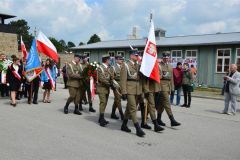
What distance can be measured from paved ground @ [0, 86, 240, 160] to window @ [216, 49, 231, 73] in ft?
52.9

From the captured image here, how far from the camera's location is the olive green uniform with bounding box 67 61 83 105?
963cm

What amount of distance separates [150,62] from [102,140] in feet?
7.44

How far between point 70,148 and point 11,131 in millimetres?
1988

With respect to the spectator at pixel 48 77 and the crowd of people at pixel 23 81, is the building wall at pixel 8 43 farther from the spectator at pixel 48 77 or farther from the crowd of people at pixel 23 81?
the spectator at pixel 48 77

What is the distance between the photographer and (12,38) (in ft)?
129

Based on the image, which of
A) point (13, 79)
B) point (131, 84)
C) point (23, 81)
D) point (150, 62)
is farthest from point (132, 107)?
point (23, 81)

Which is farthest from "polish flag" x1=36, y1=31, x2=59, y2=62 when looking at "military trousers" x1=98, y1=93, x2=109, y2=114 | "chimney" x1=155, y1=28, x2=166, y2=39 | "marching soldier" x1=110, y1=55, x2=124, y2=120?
"chimney" x1=155, y1=28, x2=166, y2=39

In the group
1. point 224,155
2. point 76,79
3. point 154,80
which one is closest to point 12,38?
point 76,79

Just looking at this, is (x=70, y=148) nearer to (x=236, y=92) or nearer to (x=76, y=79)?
(x=76, y=79)

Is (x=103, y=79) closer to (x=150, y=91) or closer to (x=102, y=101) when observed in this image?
(x=102, y=101)

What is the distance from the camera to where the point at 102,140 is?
6445mm

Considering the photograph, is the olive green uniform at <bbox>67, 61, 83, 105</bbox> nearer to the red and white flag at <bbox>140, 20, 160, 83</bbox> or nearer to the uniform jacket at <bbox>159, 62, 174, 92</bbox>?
the uniform jacket at <bbox>159, 62, 174, 92</bbox>

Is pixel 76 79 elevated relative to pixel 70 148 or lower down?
elevated

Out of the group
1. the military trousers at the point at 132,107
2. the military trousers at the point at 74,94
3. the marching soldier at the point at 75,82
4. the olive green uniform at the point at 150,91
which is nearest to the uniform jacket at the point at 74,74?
the marching soldier at the point at 75,82
